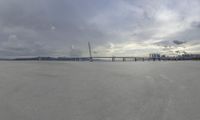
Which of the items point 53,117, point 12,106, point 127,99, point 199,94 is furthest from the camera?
point 199,94

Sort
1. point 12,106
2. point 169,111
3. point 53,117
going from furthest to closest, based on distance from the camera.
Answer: point 12,106, point 169,111, point 53,117

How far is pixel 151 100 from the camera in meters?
Answer: 10.5

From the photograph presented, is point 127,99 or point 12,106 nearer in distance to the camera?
point 12,106

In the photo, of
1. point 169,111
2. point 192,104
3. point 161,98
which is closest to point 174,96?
point 161,98

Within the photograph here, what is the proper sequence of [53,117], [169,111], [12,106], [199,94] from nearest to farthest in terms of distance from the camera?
[53,117]
[169,111]
[12,106]
[199,94]

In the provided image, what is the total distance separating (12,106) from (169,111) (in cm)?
506

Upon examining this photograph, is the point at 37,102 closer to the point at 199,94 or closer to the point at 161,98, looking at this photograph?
the point at 161,98

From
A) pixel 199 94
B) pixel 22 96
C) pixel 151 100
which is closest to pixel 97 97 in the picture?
pixel 151 100

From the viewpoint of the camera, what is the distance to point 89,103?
10.0 metres

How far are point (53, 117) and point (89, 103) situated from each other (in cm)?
228

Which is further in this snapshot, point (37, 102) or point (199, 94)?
point (199, 94)

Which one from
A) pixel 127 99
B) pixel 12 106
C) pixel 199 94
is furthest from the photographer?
pixel 199 94

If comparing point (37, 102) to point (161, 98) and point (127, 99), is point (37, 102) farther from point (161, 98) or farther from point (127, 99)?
point (161, 98)

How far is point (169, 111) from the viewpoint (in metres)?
8.65
